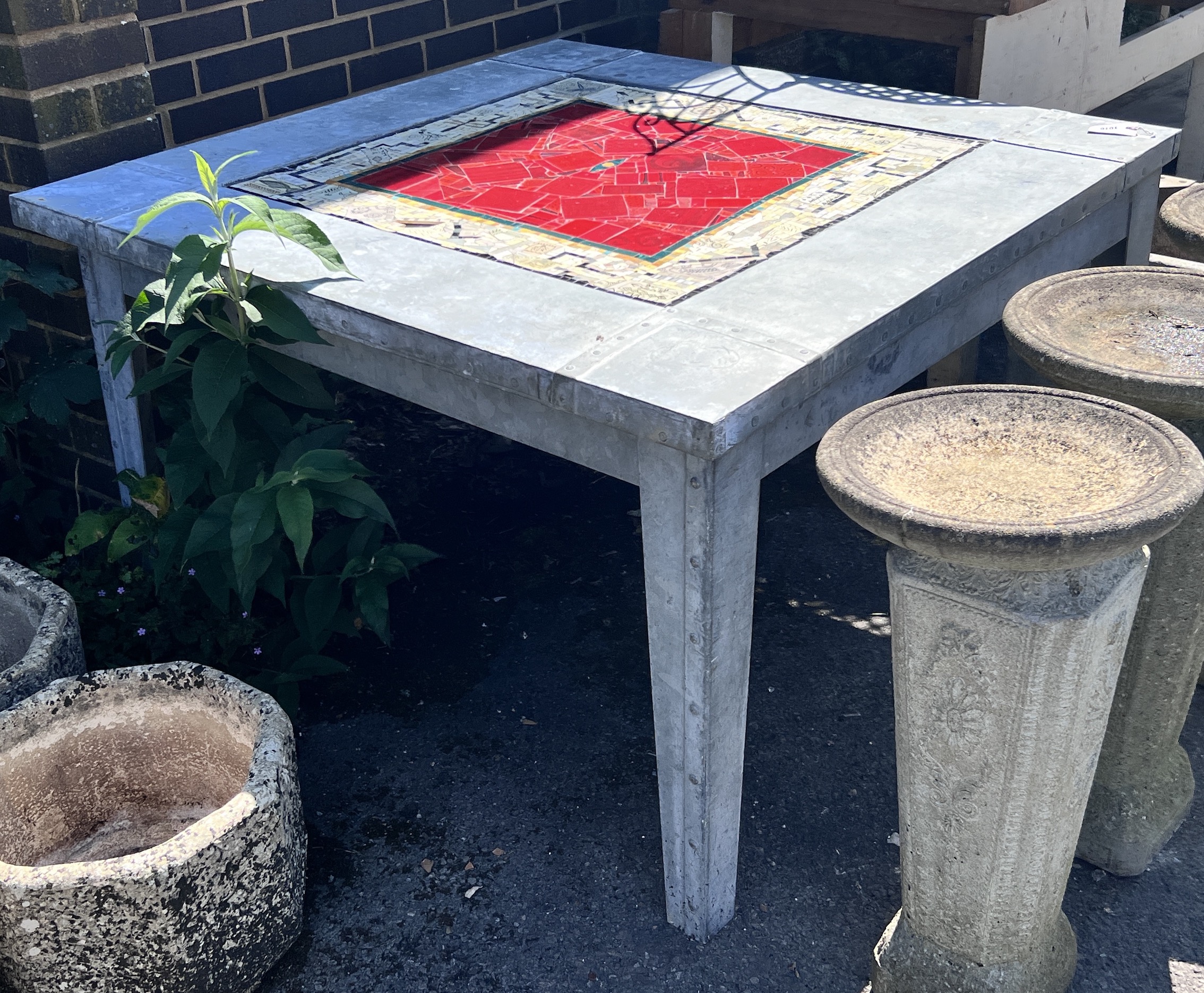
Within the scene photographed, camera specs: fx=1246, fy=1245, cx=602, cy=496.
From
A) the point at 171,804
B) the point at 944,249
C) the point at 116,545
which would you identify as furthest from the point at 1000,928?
the point at 116,545

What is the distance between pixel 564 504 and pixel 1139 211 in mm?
1858

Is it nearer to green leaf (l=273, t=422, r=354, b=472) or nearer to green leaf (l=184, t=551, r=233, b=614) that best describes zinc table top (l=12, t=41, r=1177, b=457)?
green leaf (l=273, t=422, r=354, b=472)

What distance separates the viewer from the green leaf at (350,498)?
2559 mm

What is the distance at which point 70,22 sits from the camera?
122 inches

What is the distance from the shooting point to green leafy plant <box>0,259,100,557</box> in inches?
124

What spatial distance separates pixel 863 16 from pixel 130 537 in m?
2.81

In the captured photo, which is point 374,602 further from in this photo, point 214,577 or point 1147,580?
point 1147,580

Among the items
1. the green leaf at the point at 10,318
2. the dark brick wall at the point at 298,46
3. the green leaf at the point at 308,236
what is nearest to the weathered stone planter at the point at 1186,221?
the green leaf at the point at 308,236

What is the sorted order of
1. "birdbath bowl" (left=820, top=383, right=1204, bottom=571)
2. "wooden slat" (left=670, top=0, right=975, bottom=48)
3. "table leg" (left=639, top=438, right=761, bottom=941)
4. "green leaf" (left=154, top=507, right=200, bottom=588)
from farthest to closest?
"wooden slat" (left=670, top=0, right=975, bottom=48) → "green leaf" (left=154, top=507, right=200, bottom=588) → "table leg" (left=639, top=438, right=761, bottom=941) → "birdbath bowl" (left=820, top=383, right=1204, bottom=571)

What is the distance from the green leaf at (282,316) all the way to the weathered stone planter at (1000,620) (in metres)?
1.09

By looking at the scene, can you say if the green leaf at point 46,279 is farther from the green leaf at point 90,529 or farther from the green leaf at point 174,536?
the green leaf at point 174,536

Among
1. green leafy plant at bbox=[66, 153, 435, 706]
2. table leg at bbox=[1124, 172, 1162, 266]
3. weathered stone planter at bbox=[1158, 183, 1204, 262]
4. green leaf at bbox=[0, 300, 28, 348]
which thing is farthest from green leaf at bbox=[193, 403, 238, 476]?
table leg at bbox=[1124, 172, 1162, 266]

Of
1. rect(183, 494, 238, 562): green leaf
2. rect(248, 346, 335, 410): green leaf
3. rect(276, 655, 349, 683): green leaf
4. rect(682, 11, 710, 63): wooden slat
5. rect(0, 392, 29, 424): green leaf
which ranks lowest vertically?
rect(276, 655, 349, 683): green leaf

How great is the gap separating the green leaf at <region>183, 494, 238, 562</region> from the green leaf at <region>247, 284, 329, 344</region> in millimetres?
403
